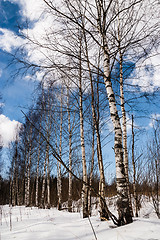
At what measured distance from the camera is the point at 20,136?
1559cm

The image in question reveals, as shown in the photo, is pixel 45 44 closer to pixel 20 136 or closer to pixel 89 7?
pixel 89 7

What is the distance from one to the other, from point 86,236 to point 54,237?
48 cm

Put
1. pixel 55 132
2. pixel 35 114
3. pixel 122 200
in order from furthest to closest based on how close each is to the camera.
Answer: pixel 35 114 → pixel 55 132 → pixel 122 200

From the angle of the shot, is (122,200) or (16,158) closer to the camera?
(122,200)

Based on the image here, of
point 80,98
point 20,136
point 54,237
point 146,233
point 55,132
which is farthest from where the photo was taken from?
point 20,136

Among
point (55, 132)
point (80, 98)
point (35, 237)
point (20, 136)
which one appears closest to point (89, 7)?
point (80, 98)

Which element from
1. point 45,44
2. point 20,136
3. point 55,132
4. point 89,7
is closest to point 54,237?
point 45,44

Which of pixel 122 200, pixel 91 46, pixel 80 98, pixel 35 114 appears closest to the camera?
pixel 122 200

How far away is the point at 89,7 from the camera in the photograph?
11.7 feet

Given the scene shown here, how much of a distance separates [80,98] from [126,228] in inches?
163

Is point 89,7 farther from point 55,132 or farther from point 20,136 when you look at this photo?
point 20,136

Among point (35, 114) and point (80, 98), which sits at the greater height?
point (35, 114)

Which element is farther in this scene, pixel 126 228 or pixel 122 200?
pixel 122 200

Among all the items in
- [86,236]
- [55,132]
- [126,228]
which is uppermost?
[55,132]
